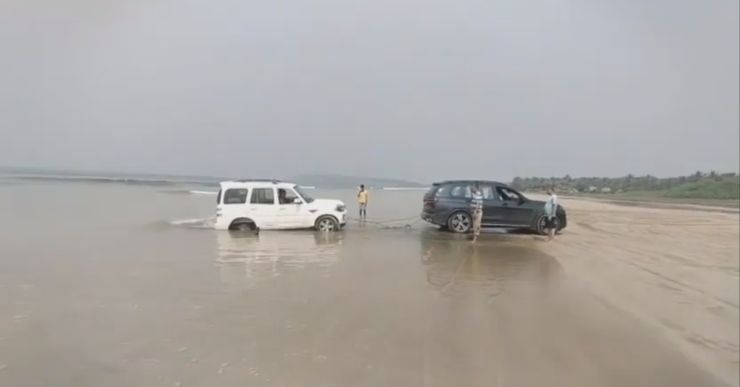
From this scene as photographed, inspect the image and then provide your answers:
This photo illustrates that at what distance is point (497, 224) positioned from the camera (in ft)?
54.9

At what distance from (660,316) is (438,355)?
274 centimetres

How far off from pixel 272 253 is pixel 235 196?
5054mm

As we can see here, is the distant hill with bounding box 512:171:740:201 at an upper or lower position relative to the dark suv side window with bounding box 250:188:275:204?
upper

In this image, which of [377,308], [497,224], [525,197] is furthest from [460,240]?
[377,308]

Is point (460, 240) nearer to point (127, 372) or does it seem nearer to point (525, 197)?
point (525, 197)

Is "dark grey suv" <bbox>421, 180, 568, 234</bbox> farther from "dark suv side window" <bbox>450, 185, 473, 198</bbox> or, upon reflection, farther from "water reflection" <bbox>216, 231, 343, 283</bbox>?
"water reflection" <bbox>216, 231, 343, 283</bbox>

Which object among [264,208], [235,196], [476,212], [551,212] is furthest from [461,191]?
[235,196]

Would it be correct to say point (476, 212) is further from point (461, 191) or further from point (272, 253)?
point (272, 253)

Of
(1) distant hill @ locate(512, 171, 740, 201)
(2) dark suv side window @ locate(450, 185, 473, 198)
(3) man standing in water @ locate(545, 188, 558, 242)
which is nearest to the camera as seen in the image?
(1) distant hill @ locate(512, 171, 740, 201)

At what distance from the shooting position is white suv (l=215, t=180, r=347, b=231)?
16.5m

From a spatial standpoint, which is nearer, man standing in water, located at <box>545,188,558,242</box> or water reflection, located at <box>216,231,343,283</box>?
water reflection, located at <box>216,231,343,283</box>

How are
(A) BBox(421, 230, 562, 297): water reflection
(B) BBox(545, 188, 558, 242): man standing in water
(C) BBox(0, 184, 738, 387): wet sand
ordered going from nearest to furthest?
(C) BBox(0, 184, 738, 387): wet sand → (A) BBox(421, 230, 562, 297): water reflection → (B) BBox(545, 188, 558, 242): man standing in water

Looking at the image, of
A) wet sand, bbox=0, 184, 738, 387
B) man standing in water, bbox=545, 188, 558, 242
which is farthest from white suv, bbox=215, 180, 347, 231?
man standing in water, bbox=545, 188, 558, 242

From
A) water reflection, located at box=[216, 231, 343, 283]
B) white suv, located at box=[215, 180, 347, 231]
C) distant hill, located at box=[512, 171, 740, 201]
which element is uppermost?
distant hill, located at box=[512, 171, 740, 201]
